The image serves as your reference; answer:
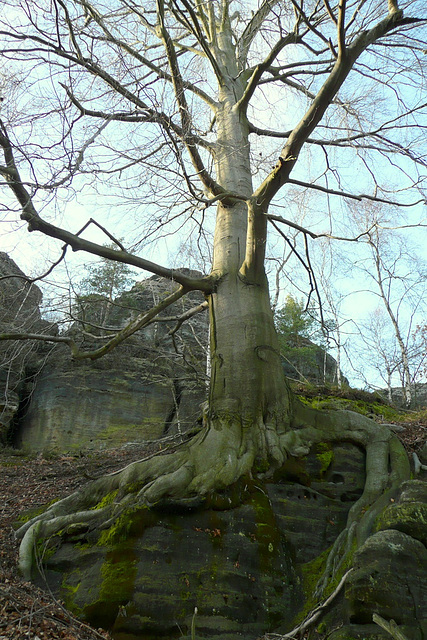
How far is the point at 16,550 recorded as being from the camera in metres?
4.11

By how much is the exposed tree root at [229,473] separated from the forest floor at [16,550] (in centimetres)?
19

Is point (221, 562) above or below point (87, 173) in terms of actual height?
below

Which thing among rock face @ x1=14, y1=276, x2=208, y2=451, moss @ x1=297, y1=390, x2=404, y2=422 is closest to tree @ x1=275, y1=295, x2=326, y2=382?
rock face @ x1=14, y1=276, x2=208, y2=451

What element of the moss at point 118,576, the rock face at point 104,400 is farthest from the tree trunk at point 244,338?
the rock face at point 104,400

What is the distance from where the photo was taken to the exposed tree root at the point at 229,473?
395 centimetres

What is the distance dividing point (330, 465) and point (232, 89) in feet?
18.5

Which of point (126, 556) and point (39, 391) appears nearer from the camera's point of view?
point (126, 556)

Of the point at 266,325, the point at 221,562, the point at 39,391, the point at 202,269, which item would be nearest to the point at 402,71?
the point at 266,325

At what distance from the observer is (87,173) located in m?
4.36

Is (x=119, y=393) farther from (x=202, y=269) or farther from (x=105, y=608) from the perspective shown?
(x=105, y=608)

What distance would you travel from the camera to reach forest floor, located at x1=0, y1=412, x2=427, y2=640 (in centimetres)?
302

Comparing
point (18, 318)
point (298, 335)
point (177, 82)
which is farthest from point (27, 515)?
point (298, 335)

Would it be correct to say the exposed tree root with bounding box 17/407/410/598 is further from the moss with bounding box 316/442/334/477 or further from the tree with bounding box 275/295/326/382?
the tree with bounding box 275/295/326/382

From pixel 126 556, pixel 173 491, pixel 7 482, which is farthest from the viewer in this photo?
pixel 7 482
